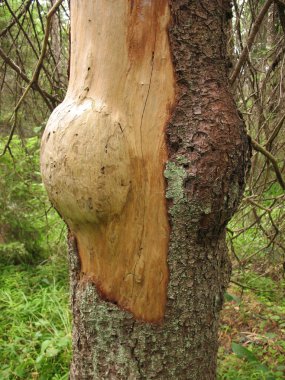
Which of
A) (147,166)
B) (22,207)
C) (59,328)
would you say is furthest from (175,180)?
(22,207)

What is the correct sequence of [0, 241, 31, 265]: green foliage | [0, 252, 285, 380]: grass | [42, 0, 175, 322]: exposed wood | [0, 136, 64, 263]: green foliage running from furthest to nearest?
1. [0, 136, 64, 263]: green foliage
2. [0, 241, 31, 265]: green foliage
3. [0, 252, 285, 380]: grass
4. [42, 0, 175, 322]: exposed wood

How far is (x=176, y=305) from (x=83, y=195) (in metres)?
0.43

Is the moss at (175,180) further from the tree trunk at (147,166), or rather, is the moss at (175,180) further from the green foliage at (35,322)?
the green foliage at (35,322)

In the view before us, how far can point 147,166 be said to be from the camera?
1043 millimetres

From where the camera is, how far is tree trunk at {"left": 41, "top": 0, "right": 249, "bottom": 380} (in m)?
1.00

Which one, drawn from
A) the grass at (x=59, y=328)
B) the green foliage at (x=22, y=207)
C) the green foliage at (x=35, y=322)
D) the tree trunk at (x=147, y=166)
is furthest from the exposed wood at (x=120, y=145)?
the green foliage at (x=22, y=207)

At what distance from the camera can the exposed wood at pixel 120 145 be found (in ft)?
3.27

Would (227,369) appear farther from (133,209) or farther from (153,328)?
(133,209)

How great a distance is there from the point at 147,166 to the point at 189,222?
198mm

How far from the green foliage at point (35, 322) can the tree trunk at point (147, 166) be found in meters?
1.23

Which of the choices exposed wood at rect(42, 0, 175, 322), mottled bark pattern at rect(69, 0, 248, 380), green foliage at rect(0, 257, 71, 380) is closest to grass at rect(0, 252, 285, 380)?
green foliage at rect(0, 257, 71, 380)

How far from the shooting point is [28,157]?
3.33 m

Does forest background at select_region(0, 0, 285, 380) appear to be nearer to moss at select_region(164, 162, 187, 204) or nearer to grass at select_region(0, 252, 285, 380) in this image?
grass at select_region(0, 252, 285, 380)

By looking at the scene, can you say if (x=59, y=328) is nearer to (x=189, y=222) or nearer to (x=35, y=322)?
(x=35, y=322)
